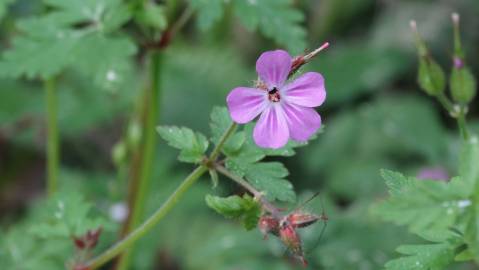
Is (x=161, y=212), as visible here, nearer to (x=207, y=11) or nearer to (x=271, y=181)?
(x=271, y=181)

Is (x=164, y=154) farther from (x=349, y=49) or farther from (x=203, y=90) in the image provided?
(x=349, y=49)

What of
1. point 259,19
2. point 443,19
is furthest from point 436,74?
point 443,19

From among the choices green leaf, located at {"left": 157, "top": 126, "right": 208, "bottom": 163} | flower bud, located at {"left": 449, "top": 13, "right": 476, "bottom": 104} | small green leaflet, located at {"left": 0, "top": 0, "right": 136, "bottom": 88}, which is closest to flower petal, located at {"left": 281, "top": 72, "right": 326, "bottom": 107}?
green leaf, located at {"left": 157, "top": 126, "right": 208, "bottom": 163}

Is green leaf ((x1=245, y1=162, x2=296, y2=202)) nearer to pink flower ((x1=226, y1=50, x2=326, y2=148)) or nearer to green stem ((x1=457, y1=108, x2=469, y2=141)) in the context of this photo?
pink flower ((x1=226, y1=50, x2=326, y2=148))

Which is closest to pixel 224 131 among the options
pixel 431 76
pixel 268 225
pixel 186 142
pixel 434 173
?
pixel 186 142

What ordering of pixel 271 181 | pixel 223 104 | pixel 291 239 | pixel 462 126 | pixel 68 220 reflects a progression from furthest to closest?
pixel 223 104 → pixel 68 220 → pixel 462 126 → pixel 271 181 → pixel 291 239

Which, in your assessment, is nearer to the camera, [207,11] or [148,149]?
[207,11]
